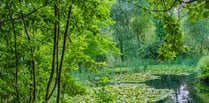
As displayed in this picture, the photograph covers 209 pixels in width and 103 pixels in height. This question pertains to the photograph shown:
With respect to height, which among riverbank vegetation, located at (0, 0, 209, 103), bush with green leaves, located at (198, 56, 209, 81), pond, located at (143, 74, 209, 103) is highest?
riverbank vegetation, located at (0, 0, 209, 103)

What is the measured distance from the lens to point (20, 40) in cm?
288

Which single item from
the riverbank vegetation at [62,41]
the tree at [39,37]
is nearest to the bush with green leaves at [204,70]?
the riverbank vegetation at [62,41]

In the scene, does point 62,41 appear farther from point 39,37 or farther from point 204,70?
point 204,70

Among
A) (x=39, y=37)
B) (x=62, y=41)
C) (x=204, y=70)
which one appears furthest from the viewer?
(x=204, y=70)

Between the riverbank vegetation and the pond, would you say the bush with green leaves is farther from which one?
the riverbank vegetation

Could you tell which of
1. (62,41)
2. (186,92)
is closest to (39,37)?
(62,41)

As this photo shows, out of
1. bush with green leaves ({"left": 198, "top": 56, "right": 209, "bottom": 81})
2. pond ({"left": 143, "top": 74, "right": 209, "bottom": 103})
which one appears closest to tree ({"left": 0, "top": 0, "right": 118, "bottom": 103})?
pond ({"left": 143, "top": 74, "right": 209, "bottom": 103})

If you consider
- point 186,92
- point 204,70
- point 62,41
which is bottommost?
point 186,92

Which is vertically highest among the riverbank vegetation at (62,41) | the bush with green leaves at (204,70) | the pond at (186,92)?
the riverbank vegetation at (62,41)

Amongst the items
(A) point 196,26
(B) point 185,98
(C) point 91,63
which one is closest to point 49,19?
(C) point 91,63

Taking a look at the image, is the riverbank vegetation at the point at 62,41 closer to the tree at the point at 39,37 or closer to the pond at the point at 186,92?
the tree at the point at 39,37

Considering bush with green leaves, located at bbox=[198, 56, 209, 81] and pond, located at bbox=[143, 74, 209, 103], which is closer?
pond, located at bbox=[143, 74, 209, 103]

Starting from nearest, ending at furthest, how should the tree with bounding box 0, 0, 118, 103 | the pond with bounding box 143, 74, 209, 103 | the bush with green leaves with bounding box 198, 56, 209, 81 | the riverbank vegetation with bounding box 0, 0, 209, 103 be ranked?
the riverbank vegetation with bounding box 0, 0, 209, 103, the tree with bounding box 0, 0, 118, 103, the pond with bounding box 143, 74, 209, 103, the bush with green leaves with bounding box 198, 56, 209, 81

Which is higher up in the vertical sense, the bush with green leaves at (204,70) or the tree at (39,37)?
the tree at (39,37)
